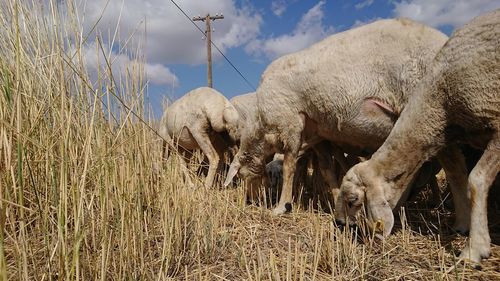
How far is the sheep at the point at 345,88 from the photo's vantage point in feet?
13.4

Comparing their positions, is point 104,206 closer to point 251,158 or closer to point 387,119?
point 387,119

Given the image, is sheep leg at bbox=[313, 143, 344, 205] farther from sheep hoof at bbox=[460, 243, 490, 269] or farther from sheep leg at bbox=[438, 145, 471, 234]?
sheep hoof at bbox=[460, 243, 490, 269]

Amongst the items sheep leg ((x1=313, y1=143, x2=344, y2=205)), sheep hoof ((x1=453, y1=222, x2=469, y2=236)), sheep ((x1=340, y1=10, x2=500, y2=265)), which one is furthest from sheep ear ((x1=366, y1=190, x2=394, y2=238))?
sheep leg ((x1=313, y1=143, x2=344, y2=205))

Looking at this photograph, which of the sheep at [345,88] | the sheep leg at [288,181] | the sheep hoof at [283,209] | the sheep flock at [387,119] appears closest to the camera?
the sheep flock at [387,119]

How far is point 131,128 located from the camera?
10.1 feet

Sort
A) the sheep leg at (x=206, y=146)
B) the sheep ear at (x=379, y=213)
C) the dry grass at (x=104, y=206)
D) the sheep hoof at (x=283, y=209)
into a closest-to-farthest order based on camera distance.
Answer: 1. the dry grass at (x=104, y=206)
2. the sheep ear at (x=379, y=213)
3. the sheep hoof at (x=283, y=209)
4. the sheep leg at (x=206, y=146)

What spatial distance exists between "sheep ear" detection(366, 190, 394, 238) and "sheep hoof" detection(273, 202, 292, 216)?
1.62 m

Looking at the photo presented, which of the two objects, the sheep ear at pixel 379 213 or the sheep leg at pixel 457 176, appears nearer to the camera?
the sheep ear at pixel 379 213

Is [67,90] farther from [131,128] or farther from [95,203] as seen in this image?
[95,203]

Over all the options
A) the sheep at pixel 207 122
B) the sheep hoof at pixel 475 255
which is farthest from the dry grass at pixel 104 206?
the sheep at pixel 207 122


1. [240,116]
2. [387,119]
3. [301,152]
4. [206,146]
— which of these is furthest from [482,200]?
[206,146]

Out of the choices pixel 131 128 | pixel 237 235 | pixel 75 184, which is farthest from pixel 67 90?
pixel 237 235

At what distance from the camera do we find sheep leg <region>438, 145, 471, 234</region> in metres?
3.67

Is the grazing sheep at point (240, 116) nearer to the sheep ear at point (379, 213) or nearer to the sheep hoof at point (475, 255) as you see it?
the sheep ear at point (379, 213)
